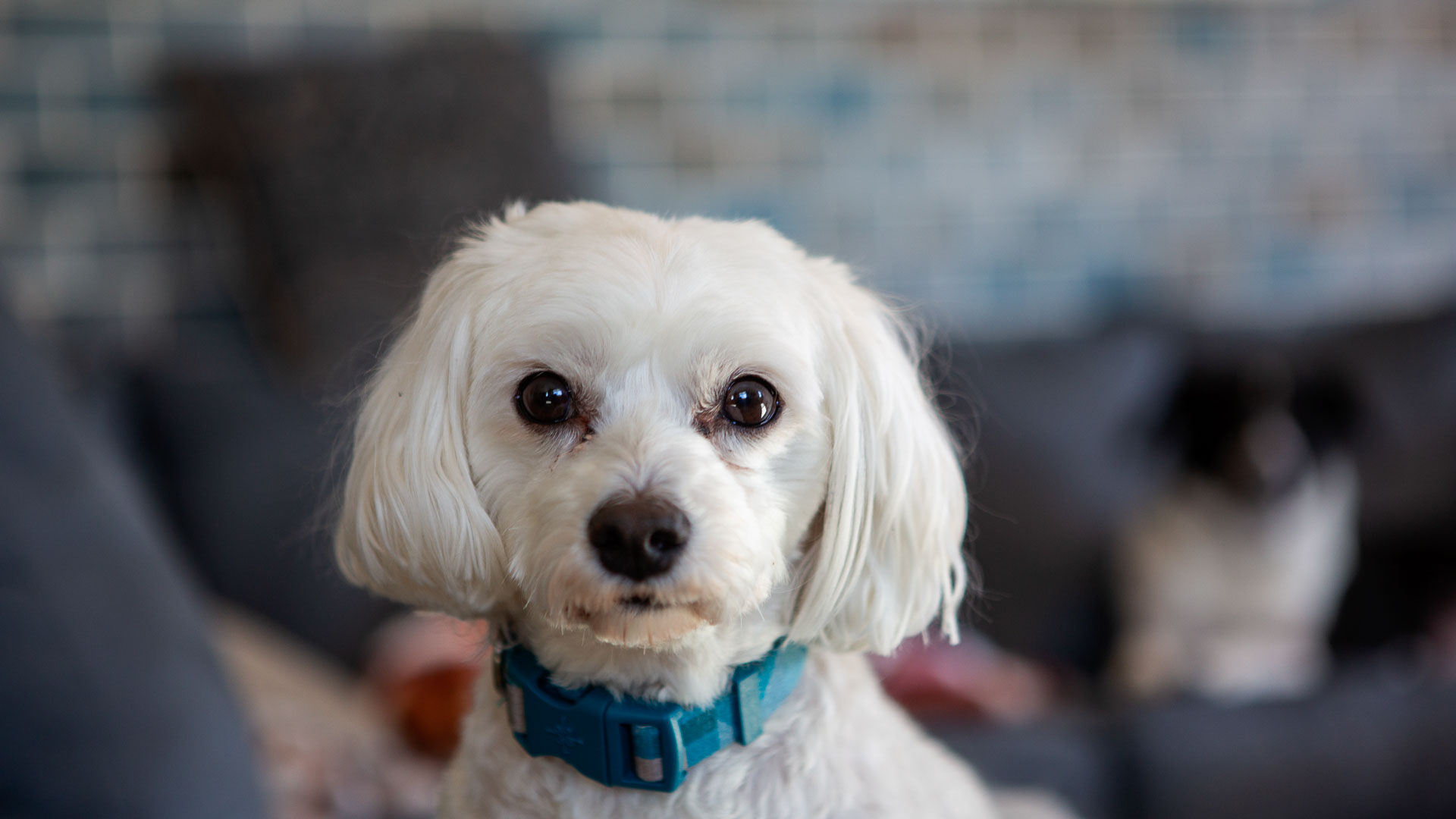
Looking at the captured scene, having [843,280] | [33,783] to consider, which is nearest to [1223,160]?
[843,280]

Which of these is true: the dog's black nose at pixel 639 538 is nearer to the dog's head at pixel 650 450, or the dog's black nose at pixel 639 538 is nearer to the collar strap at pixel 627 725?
the dog's head at pixel 650 450

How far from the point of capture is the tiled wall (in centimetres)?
196

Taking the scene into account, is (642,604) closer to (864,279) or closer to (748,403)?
(748,403)

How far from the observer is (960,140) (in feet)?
8.29

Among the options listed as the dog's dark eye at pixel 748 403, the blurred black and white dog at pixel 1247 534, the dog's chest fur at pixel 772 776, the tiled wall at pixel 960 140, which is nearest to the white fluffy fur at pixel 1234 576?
the blurred black and white dog at pixel 1247 534

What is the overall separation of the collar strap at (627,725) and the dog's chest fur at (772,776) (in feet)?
0.05

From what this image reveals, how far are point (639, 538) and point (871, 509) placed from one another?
0.19m

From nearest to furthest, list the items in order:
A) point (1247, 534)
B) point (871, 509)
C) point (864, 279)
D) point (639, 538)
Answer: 1. point (639, 538)
2. point (871, 509)
3. point (864, 279)
4. point (1247, 534)

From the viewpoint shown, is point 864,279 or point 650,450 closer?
point 650,450

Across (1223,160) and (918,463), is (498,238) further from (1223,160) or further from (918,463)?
(1223,160)

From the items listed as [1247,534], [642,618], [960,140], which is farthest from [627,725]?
[960,140]

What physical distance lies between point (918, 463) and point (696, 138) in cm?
179

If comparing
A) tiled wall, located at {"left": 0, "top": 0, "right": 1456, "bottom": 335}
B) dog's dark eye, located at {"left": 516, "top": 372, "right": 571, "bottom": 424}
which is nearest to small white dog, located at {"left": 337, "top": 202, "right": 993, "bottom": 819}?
dog's dark eye, located at {"left": 516, "top": 372, "right": 571, "bottom": 424}

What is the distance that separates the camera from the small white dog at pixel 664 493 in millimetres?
639
